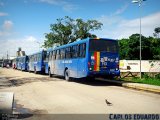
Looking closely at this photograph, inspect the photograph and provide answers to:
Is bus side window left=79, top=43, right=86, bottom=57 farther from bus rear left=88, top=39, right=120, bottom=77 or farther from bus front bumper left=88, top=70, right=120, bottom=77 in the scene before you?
bus front bumper left=88, top=70, right=120, bottom=77

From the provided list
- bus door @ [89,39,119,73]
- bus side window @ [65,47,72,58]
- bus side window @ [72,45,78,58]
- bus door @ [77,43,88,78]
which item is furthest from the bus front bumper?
bus side window @ [65,47,72,58]

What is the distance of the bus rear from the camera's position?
1930 cm

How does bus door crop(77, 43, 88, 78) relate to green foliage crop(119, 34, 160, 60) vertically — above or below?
below

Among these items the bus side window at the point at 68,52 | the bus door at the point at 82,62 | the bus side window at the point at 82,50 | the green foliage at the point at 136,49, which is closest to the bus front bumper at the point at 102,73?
the bus door at the point at 82,62

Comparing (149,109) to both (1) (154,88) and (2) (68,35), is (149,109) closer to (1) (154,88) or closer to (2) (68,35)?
(1) (154,88)

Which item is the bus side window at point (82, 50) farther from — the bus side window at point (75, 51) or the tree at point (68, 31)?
the tree at point (68, 31)

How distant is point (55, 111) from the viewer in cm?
927

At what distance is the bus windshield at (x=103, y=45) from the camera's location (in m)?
19.4

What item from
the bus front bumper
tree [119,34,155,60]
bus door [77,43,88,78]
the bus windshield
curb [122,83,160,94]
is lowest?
curb [122,83,160,94]

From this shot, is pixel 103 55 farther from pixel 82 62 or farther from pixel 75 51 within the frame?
A: pixel 75 51

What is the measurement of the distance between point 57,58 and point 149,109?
19.2 meters

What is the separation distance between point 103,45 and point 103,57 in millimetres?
870

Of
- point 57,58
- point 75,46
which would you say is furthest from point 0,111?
point 57,58

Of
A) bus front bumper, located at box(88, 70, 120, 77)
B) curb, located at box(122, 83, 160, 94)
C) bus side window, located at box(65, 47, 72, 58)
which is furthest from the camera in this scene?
bus side window, located at box(65, 47, 72, 58)
